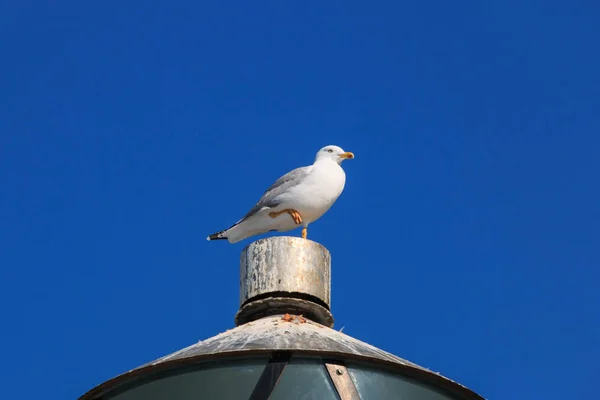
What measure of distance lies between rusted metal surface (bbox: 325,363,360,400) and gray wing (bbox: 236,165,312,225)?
3.18 meters

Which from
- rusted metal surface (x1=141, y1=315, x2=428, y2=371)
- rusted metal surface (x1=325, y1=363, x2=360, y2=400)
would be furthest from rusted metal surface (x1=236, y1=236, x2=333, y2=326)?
rusted metal surface (x1=325, y1=363, x2=360, y2=400)

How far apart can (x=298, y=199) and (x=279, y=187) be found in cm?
22

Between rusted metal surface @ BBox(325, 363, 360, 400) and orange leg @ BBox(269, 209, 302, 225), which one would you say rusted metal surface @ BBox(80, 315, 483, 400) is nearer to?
rusted metal surface @ BBox(325, 363, 360, 400)

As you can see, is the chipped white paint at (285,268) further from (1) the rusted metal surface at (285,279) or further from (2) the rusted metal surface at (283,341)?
(2) the rusted metal surface at (283,341)

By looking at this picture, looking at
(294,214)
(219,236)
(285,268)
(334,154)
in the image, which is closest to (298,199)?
(294,214)

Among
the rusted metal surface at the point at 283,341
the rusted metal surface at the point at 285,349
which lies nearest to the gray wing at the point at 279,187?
the rusted metal surface at the point at 283,341

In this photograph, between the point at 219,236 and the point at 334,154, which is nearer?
the point at 334,154

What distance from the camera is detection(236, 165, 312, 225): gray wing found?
653 centimetres

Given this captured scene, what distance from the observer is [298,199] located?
643cm

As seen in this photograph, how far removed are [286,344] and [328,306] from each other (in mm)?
637

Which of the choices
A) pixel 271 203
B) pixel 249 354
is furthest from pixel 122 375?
pixel 271 203

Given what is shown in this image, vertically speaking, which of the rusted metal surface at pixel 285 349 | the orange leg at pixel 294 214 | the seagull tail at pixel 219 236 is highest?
the seagull tail at pixel 219 236

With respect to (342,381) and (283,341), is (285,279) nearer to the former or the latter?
(283,341)

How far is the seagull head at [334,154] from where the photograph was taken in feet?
24.1
